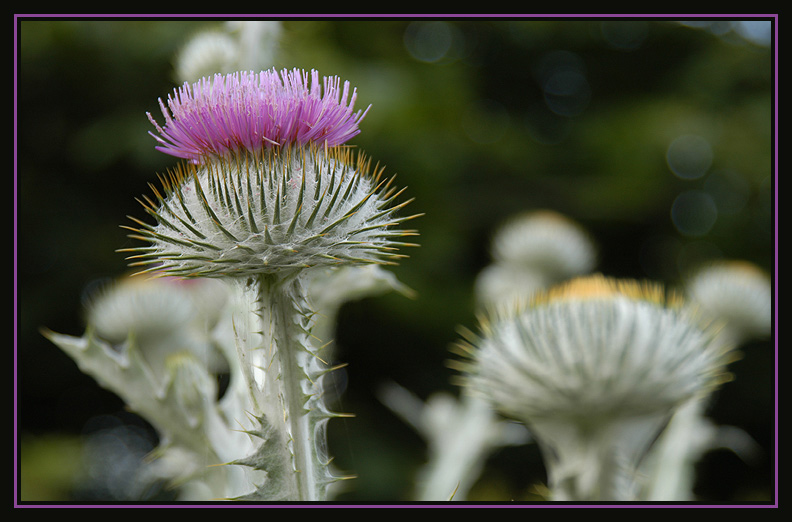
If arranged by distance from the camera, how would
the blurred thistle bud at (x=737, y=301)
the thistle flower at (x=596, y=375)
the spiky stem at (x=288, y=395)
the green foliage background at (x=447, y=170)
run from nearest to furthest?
the spiky stem at (x=288, y=395), the thistle flower at (x=596, y=375), the blurred thistle bud at (x=737, y=301), the green foliage background at (x=447, y=170)

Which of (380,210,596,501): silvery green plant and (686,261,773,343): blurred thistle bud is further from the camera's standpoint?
(686,261,773,343): blurred thistle bud

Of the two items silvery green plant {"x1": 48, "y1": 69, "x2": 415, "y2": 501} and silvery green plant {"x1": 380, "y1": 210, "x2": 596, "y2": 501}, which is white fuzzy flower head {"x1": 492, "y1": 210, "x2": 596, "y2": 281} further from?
silvery green plant {"x1": 48, "y1": 69, "x2": 415, "y2": 501}

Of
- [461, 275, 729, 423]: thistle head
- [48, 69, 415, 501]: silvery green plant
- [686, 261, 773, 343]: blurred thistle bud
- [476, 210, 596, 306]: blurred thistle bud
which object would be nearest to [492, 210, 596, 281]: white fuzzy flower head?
[476, 210, 596, 306]: blurred thistle bud

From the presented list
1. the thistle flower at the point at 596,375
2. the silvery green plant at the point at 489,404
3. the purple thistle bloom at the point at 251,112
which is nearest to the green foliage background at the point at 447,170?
the silvery green plant at the point at 489,404

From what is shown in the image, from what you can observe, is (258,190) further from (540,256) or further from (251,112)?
(540,256)

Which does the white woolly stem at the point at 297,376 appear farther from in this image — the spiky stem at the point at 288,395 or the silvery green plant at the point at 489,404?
the silvery green plant at the point at 489,404

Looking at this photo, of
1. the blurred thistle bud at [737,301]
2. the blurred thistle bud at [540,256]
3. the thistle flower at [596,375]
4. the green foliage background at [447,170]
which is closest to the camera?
the thistle flower at [596,375]

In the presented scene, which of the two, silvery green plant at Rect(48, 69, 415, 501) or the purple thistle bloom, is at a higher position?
the purple thistle bloom

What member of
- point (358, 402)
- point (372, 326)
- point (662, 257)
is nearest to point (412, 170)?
point (372, 326)
